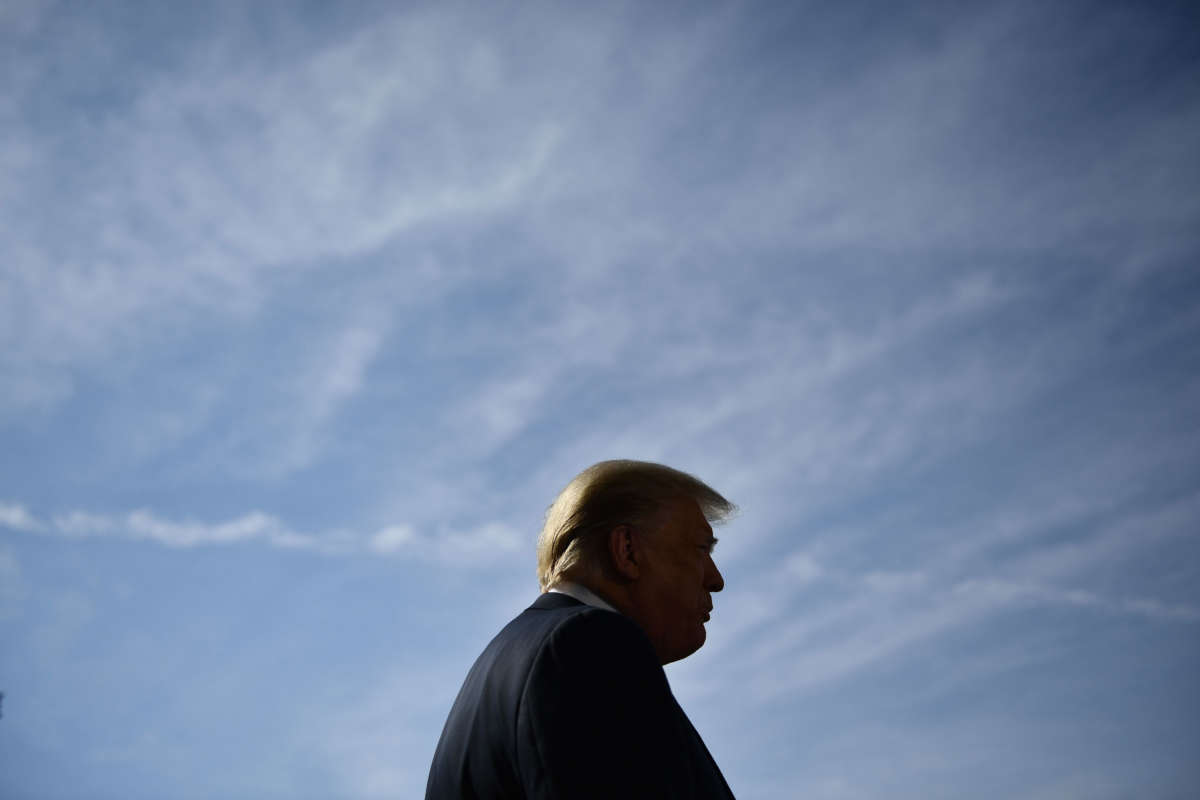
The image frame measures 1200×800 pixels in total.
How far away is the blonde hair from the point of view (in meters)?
3.72

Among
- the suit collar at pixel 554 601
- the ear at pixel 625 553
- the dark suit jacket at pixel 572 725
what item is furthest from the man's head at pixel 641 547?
the dark suit jacket at pixel 572 725

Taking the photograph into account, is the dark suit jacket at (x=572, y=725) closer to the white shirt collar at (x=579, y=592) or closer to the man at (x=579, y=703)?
the man at (x=579, y=703)

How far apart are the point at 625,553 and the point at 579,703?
1017mm

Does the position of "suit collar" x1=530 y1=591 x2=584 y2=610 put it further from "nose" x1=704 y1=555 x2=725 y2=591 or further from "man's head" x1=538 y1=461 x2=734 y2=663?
"nose" x1=704 y1=555 x2=725 y2=591

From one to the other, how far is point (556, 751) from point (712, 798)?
1.69ft

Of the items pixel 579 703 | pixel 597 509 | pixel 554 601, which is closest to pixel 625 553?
pixel 597 509

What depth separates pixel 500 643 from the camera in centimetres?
316

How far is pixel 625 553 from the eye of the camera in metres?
3.75

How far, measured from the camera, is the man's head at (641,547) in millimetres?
3732

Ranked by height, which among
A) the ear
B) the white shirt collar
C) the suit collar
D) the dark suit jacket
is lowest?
the dark suit jacket

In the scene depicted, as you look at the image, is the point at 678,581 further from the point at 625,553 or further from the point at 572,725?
the point at 572,725

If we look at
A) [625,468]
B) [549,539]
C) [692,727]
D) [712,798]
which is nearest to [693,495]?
[625,468]

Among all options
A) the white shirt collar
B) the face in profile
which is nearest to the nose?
the face in profile

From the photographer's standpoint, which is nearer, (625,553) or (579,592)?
(579,592)
